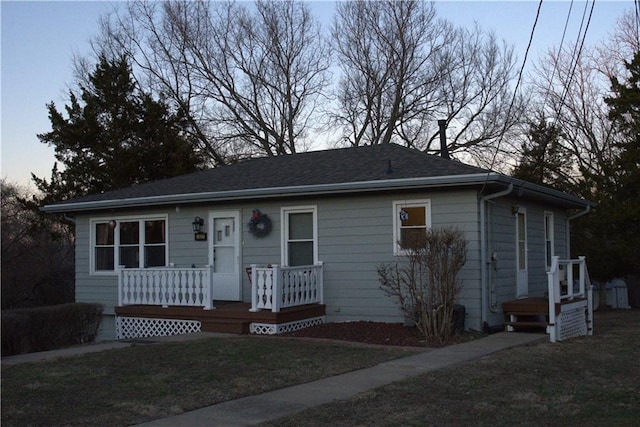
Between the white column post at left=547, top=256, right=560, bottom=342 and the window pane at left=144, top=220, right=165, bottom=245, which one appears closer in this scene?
the white column post at left=547, top=256, right=560, bottom=342

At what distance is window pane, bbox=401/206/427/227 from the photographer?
13414mm

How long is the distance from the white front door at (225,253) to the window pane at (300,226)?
4.15 feet

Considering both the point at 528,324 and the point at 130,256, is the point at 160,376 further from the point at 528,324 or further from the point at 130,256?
the point at 130,256

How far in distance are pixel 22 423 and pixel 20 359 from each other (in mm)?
4292

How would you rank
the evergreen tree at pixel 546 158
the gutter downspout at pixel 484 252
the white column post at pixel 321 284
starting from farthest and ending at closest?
the evergreen tree at pixel 546 158 → the white column post at pixel 321 284 → the gutter downspout at pixel 484 252

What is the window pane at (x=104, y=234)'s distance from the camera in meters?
17.2

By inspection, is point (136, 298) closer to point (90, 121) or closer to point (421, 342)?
point (421, 342)

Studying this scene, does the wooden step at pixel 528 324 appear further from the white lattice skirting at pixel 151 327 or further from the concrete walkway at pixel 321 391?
the white lattice skirting at pixel 151 327

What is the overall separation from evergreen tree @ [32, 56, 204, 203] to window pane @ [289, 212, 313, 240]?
14145 mm

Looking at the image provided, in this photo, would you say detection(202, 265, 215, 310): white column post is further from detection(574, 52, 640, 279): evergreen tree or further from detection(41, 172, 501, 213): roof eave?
detection(574, 52, 640, 279): evergreen tree

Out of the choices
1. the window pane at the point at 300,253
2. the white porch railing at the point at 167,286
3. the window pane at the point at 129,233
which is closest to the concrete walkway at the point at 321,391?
the window pane at the point at 300,253

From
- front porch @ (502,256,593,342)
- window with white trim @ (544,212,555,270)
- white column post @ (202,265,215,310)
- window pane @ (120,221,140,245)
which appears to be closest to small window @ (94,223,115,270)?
window pane @ (120,221,140,245)

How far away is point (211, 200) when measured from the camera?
49.7ft

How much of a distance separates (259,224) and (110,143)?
49.9ft
